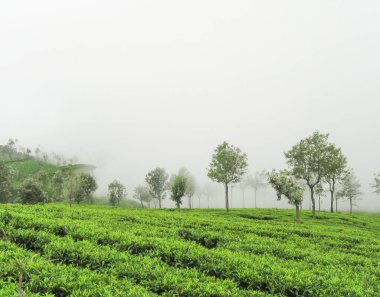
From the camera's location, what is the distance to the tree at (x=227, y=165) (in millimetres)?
62281

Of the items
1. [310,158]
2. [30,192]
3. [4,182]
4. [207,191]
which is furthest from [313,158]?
[207,191]

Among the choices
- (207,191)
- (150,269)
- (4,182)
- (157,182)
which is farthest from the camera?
(207,191)

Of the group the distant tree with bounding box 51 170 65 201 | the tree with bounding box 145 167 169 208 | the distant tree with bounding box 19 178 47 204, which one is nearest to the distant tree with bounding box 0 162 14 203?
the distant tree with bounding box 19 178 47 204

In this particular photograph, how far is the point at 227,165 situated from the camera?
6234 centimetres

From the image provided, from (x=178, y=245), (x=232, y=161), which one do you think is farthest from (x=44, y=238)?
(x=232, y=161)

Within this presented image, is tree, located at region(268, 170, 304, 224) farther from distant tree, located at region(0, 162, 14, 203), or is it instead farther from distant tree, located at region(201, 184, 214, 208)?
distant tree, located at region(201, 184, 214, 208)

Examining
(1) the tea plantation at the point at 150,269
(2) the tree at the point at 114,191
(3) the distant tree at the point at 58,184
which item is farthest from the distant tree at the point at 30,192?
(1) the tea plantation at the point at 150,269

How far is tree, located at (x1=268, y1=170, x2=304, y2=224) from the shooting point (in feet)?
127

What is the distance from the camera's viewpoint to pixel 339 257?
16.8 metres

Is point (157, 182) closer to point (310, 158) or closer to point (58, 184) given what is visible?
point (58, 184)

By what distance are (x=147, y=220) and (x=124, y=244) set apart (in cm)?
1174

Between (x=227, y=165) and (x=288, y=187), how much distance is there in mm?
23702

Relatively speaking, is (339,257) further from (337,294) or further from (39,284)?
(39,284)

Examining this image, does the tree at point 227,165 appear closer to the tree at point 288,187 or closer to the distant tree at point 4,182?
the tree at point 288,187
